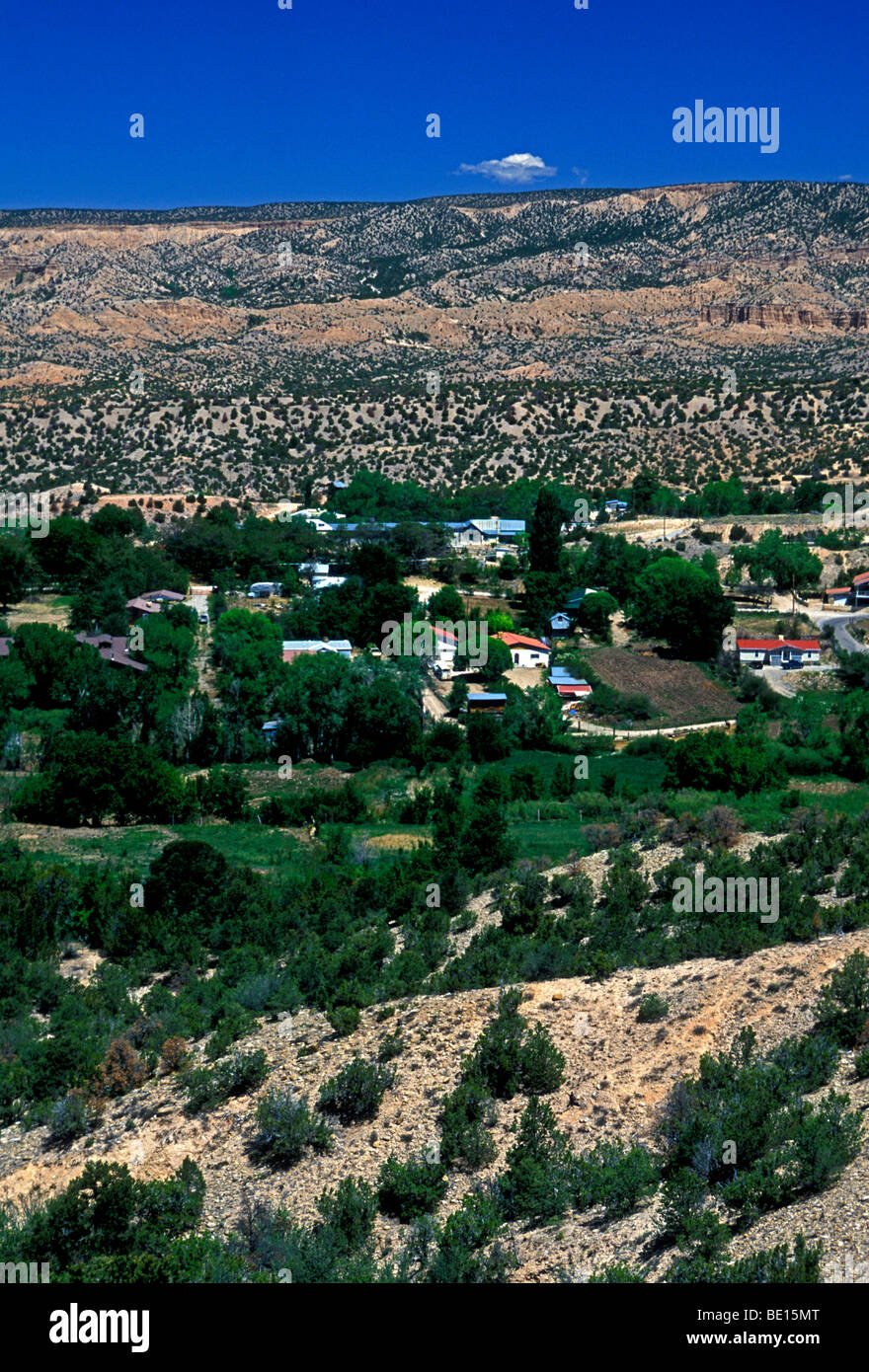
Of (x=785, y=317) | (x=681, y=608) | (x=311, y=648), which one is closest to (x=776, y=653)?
(x=681, y=608)

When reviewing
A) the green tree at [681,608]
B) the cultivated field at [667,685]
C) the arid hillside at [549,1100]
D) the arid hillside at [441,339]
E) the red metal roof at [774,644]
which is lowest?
the arid hillside at [549,1100]

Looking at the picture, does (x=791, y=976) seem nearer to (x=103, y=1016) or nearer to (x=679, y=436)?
(x=103, y=1016)

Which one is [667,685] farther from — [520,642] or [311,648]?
[311,648]

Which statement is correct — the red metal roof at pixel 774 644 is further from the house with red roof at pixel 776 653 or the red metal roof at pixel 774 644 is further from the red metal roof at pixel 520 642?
the red metal roof at pixel 520 642

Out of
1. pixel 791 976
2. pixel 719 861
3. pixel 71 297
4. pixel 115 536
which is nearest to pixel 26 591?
pixel 115 536

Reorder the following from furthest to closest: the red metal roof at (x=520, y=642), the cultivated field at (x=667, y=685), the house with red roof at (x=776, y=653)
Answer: the red metal roof at (x=520, y=642) < the house with red roof at (x=776, y=653) < the cultivated field at (x=667, y=685)

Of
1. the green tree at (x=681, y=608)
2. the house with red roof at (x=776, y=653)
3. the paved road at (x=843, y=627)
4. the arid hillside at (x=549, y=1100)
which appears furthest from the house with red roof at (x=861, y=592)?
the arid hillside at (x=549, y=1100)

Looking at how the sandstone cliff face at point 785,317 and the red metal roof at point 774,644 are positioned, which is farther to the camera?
the sandstone cliff face at point 785,317

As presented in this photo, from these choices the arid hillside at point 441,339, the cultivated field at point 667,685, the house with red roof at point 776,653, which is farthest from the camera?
the arid hillside at point 441,339
